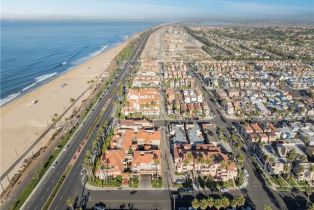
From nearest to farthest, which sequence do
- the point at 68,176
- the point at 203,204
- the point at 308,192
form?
1. the point at 203,204
2. the point at 308,192
3. the point at 68,176

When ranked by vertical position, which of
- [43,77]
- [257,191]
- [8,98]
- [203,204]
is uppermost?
[43,77]

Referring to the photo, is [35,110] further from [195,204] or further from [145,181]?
[195,204]

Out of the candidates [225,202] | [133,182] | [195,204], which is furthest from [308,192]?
[133,182]

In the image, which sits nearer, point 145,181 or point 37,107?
point 145,181

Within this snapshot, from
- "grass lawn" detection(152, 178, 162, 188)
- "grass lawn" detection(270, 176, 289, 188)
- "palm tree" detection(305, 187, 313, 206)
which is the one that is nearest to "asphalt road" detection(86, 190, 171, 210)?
"grass lawn" detection(152, 178, 162, 188)

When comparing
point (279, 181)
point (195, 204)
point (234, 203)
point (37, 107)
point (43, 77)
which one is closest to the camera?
point (195, 204)

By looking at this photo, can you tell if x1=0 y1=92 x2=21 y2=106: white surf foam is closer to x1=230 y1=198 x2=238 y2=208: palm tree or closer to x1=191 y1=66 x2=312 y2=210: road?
x1=191 y1=66 x2=312 y2=210: road

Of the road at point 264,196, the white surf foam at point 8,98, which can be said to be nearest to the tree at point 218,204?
the road at point 264,196

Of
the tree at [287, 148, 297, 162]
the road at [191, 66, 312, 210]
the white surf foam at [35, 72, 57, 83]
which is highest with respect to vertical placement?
the white surf foam at [35, 72, 57, 83]
